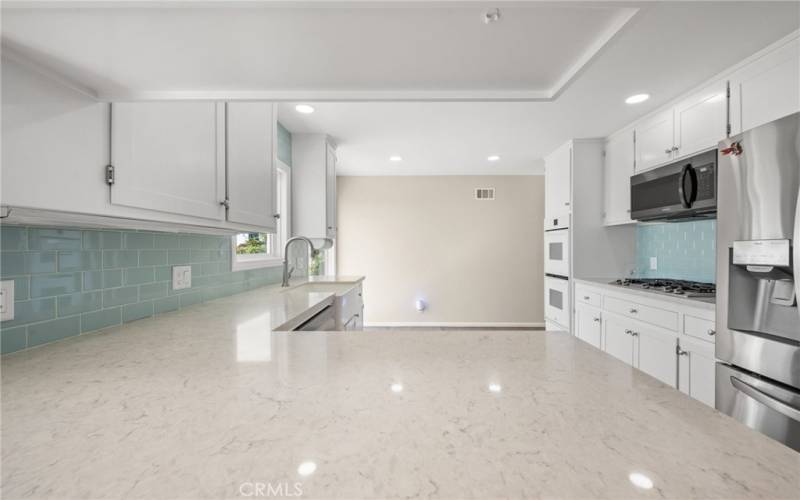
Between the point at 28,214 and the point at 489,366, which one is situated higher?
the point at 28,214

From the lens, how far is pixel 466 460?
1.33ft

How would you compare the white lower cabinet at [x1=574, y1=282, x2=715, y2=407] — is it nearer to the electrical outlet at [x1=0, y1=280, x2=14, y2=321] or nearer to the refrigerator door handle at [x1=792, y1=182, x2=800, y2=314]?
the refrigerator door handle at [x1=792, y1=182, x2=800, y2=314]

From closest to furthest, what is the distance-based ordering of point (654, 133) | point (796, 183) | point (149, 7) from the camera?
point (149, 7), point (796, 183), point (654, 133)

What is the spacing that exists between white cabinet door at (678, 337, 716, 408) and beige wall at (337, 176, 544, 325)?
3.07 m

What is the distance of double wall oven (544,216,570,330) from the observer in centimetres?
349

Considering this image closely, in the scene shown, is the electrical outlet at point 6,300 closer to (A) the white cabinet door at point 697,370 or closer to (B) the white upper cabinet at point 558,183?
(A) the white cabinet door at point 697,370

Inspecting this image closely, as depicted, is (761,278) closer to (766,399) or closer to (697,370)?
(766,399)

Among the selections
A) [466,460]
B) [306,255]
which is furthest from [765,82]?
[306,255]

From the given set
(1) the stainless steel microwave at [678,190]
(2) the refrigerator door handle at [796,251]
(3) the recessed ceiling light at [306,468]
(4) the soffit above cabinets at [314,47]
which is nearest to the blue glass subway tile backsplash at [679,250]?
(1) the stainless steel microwave at [678,190]

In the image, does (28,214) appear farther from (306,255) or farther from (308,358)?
(306,255)

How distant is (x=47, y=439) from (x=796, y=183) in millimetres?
2164

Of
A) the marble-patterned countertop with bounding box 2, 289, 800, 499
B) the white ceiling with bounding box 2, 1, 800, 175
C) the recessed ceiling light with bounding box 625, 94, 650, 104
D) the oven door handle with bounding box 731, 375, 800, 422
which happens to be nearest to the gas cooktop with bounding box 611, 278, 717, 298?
the oven door handle with bounding box 731, 375, 800, 422

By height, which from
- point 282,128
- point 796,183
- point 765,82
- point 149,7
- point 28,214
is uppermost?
point 282,128

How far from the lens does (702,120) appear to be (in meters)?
2.21
